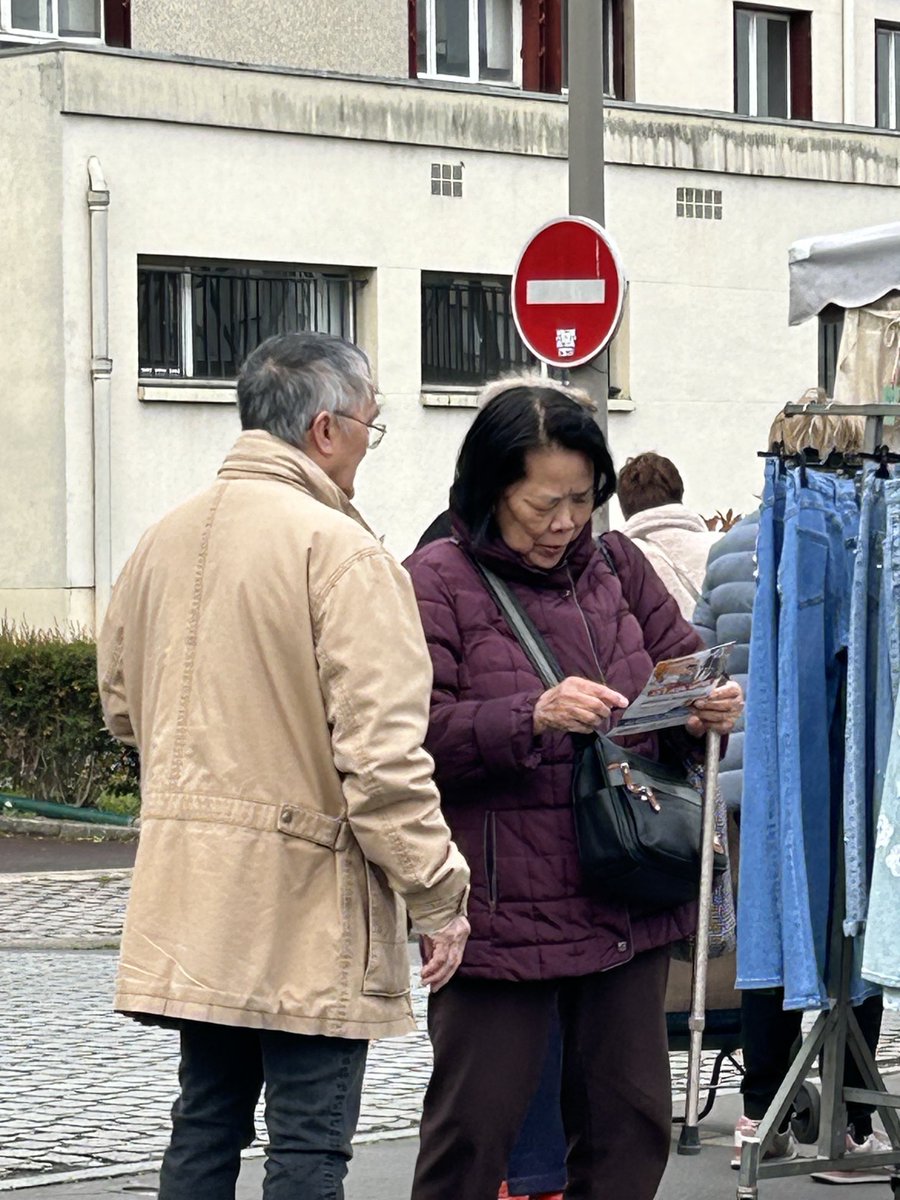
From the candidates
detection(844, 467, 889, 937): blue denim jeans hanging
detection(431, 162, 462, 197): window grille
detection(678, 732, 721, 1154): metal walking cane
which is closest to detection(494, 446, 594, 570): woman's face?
detection(678, 732, 721, 1154): metal walking cane

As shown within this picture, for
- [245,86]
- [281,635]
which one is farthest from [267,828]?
[245,86]

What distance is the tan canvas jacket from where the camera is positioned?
4.20m

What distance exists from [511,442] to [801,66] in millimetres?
21434

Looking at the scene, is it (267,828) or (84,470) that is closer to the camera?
(267,828)

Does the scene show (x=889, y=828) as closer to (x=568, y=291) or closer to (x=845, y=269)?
(x=845, y=269)

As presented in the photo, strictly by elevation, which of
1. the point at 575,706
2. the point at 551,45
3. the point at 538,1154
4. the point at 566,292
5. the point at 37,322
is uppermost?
the point at 551,45

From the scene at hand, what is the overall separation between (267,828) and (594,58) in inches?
339

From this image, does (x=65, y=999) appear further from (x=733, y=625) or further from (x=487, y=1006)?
(x=487, y=1006)

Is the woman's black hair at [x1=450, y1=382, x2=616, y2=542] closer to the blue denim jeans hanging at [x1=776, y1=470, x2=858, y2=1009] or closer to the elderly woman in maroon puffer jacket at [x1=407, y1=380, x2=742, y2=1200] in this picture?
the elderly woman in maroon puffer jacket at [x1=407, y1=380, x2=742, y2=1200]

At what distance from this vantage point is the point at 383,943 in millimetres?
4309

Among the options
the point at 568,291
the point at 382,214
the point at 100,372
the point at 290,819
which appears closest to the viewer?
the point at 290,819

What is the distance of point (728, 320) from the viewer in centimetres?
2338

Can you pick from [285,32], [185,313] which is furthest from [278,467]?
[285,32]

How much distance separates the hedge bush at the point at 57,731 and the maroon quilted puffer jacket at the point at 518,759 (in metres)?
10.8
